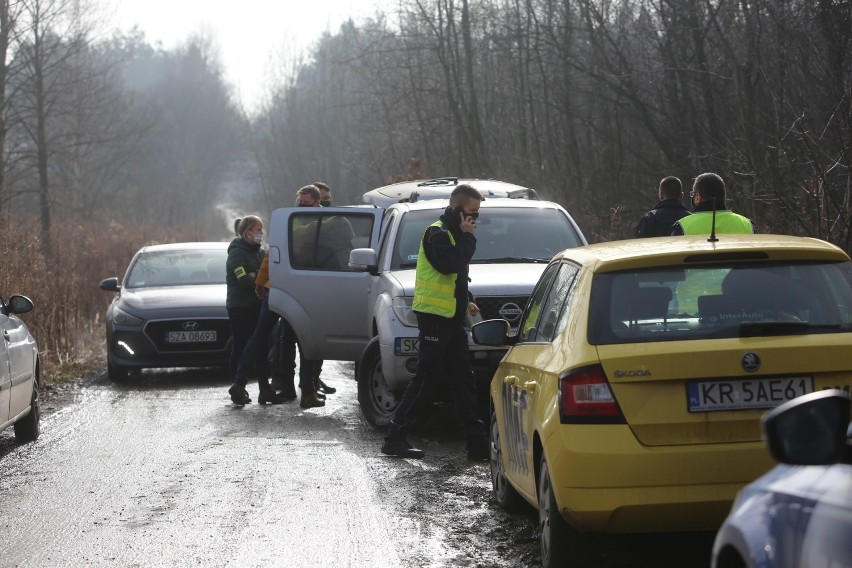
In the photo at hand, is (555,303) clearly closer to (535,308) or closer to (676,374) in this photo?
(535,308)

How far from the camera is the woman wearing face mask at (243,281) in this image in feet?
45.8

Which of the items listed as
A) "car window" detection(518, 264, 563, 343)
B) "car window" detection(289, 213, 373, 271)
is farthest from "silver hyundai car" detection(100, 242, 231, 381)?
"car window" detection(518, 264, 563, 343)

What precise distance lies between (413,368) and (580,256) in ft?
15.0

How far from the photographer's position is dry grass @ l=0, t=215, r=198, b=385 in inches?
648

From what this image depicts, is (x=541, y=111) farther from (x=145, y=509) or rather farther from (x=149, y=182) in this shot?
(x=149, y=182)

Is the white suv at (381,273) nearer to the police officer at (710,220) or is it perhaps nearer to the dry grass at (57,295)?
the police officer at (710,220)

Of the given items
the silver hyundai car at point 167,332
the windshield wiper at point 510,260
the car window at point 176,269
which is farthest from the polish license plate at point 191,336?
the windshield wiper at point 510,260

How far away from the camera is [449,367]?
9.91m

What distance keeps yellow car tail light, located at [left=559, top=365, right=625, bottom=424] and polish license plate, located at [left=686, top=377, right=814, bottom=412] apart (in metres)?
0.32

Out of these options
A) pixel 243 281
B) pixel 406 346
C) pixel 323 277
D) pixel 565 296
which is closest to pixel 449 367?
pixel 406 346

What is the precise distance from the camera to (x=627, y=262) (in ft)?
19.3

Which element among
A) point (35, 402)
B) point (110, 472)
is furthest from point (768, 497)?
point (35, 402)

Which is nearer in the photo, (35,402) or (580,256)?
(580,256)

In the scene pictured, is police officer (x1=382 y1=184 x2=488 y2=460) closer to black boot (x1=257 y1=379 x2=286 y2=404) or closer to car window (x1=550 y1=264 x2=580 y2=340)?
car window (x1=550 y1=264 x2=580 y2=340)
